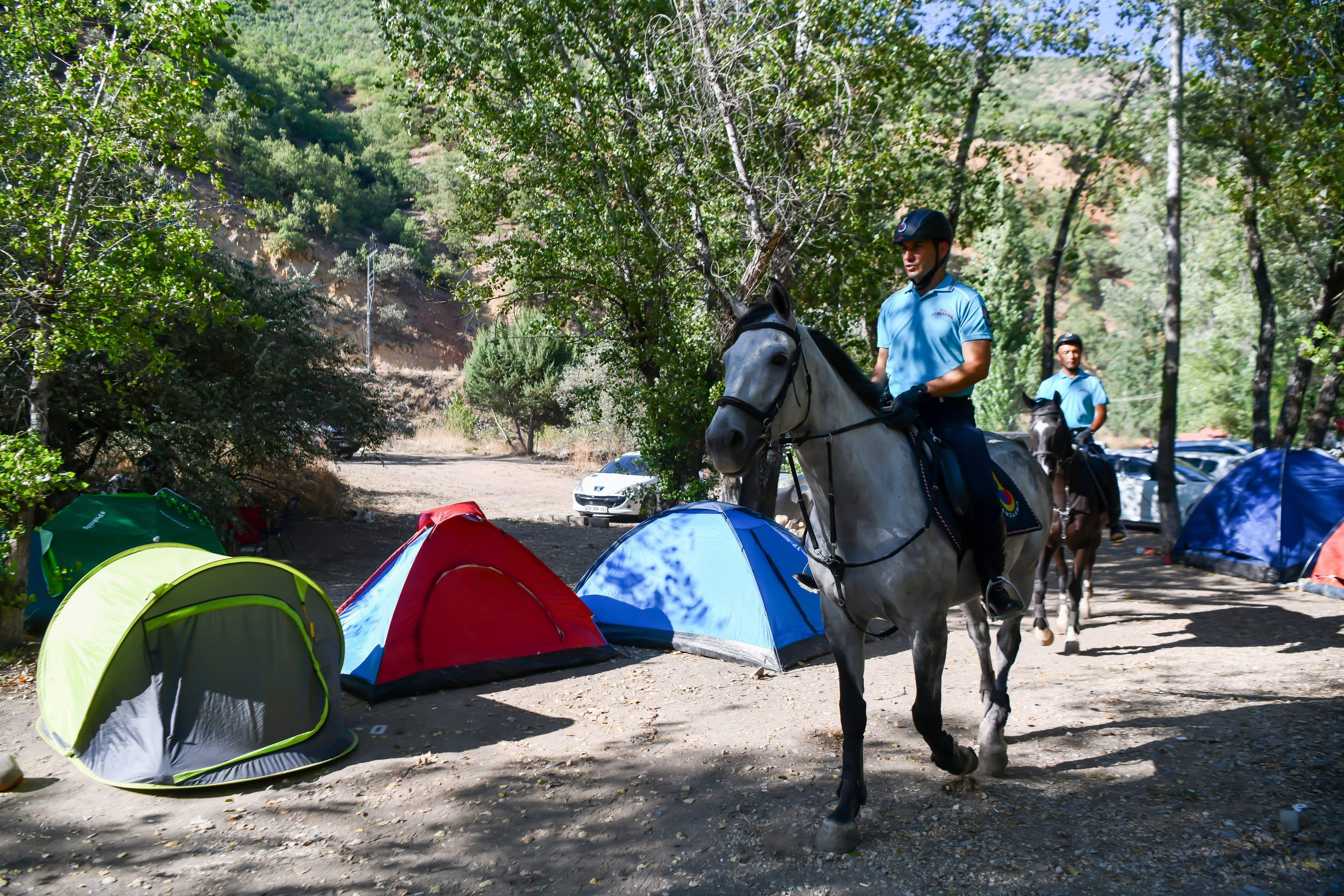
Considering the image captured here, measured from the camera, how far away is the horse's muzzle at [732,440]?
297cm

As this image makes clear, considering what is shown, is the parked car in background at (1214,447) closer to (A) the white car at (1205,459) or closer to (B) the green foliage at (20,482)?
(A) the white car at (1205,459)

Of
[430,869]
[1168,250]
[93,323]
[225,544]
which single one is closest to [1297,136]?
[1168,250]

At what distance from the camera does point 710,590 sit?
7723 mm

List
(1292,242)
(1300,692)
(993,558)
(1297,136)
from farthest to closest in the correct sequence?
1. (1292,242)
2. (1297,136)
3. (1300,692)
4. (993,558)

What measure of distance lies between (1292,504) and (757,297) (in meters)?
7.77

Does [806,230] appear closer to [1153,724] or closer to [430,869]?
[1153,724]

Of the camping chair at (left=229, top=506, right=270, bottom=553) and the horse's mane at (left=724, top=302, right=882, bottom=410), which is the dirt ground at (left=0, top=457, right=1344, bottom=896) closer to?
the horse's mane at (left=724, top=302, right=882, bottom=410)

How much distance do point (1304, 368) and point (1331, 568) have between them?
5.86m

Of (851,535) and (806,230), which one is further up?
(806,230)

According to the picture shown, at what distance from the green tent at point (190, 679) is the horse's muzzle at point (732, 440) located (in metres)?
3.66

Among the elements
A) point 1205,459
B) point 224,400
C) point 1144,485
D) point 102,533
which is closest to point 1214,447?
point 1205,459

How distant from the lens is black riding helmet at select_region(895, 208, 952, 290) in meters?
4.17

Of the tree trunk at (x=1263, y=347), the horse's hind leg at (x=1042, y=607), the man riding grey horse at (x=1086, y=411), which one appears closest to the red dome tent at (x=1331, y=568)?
the man riding grey horse at (x=1086, y=411)

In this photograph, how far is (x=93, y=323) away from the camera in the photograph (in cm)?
689
